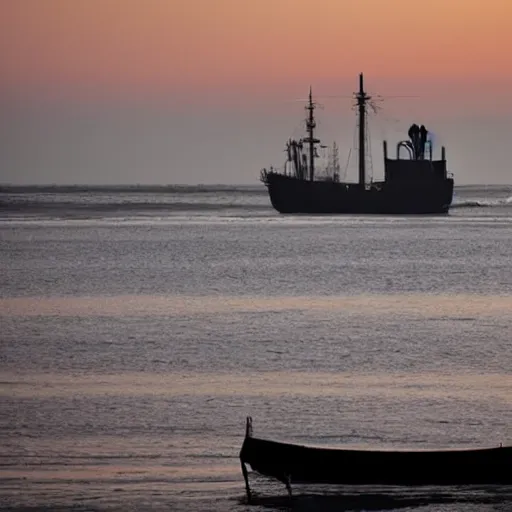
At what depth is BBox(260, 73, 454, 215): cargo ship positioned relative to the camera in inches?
4811

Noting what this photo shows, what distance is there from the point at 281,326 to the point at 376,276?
20.0m

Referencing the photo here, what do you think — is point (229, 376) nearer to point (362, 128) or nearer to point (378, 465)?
point (378, 465)

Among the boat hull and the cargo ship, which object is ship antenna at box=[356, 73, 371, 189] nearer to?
the cargo ship

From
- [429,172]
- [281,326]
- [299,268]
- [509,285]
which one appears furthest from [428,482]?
[429,172]

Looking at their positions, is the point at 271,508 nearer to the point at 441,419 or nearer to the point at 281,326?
the point at 441,419

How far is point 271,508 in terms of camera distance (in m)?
15.5

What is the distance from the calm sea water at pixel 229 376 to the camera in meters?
16.5

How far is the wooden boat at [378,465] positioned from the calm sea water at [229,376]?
0.16 m

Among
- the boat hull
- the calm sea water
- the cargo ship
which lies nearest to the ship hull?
the cargo ship

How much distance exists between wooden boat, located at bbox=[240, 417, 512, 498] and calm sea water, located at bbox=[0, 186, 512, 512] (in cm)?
16

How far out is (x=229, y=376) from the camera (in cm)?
2509

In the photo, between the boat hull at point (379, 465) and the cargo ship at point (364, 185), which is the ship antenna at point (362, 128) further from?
the boat hull at point (379, 465)

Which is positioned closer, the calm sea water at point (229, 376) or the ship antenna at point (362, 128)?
the calm sea water at point (229, 376)

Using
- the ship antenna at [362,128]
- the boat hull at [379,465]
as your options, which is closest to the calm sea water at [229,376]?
the boat hull at [379,465]
